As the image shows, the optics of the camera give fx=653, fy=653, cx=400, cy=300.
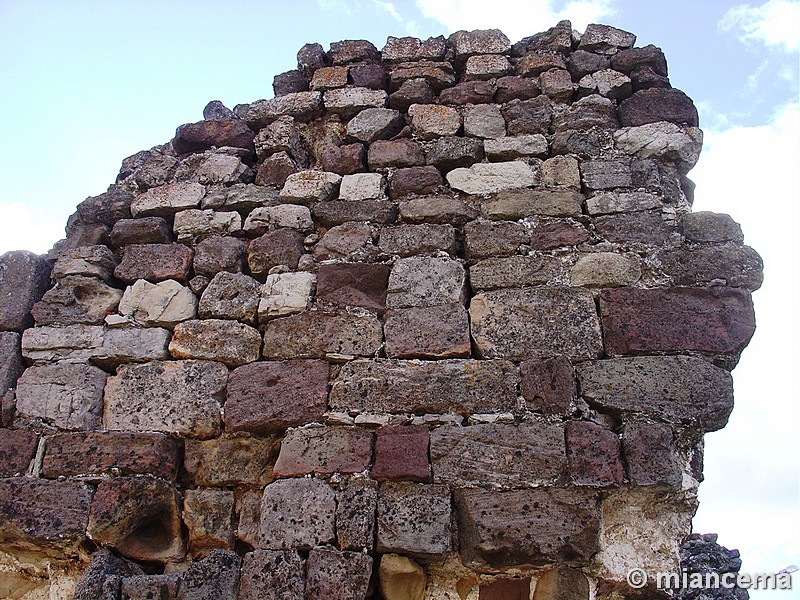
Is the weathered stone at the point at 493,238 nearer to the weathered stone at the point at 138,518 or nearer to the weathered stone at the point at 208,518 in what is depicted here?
the weathered stone at the point at 208,518

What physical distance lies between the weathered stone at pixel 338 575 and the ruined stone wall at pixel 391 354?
0.01 m

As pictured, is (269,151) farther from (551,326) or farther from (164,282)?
(551,326)

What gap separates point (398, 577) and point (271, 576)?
0.50 meters

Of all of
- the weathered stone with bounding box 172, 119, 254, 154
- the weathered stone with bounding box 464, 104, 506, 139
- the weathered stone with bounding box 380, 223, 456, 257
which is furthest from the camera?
the weathered stone with bounding box 172, 119, 254, 154

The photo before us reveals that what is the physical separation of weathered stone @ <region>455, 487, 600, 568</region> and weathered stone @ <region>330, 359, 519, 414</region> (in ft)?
1.28

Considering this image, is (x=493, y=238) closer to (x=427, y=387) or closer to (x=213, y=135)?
(x=427, y=387)

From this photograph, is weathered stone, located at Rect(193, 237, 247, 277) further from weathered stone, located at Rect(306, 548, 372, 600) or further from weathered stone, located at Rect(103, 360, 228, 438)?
weathered stone, located at Rect(306, 548, 372, 600)

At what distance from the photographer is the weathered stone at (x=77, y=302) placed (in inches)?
134

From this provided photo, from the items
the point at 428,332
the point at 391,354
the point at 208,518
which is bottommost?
the point at 208,518

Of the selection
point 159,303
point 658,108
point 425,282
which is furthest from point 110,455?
point 658,108

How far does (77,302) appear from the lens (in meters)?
3.47

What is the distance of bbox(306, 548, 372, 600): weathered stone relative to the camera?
8.25 ft

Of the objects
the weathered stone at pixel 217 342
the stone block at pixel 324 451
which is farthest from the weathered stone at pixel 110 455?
the stone block at pixel 324 451
